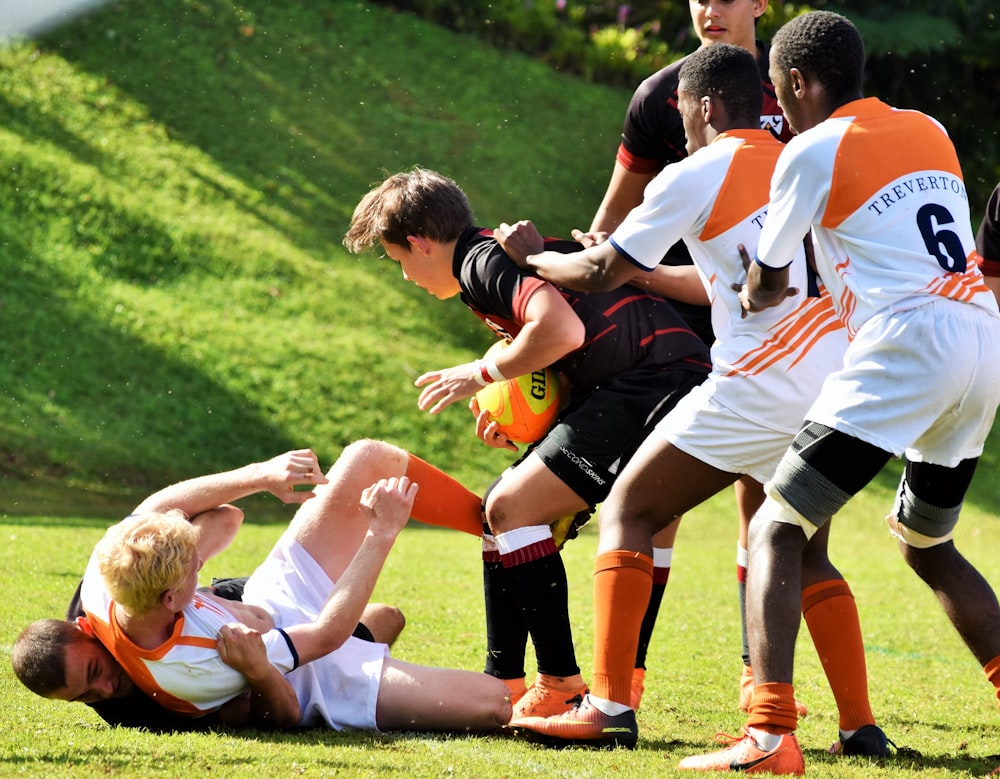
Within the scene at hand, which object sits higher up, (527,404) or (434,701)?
(527,404)

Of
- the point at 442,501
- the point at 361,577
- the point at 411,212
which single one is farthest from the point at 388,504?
the point at 411,212

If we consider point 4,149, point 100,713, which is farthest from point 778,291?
point 4,149

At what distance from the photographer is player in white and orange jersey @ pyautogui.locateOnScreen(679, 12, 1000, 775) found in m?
A: 3.78

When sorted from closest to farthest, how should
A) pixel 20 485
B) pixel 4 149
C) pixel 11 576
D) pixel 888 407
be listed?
pixel 888 407
pixel 11 576
pixel 20 485
pixel 4 149

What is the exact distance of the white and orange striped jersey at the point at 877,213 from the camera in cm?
380

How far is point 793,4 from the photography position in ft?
72.1

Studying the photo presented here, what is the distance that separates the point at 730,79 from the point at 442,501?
190 cm

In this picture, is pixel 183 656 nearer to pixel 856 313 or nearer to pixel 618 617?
pixel 618 617

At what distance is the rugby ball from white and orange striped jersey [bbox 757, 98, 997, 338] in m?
1.25

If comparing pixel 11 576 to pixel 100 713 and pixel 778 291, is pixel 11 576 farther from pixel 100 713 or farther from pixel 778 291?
pixel 778 291

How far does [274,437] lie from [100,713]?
985cm

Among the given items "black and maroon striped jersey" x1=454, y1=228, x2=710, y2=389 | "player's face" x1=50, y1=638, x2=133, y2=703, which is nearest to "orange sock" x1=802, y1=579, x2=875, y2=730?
"black and maroon striped jersey" x1=454, y1=228, x2=710, y2=389

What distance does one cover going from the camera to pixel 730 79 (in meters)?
4.36

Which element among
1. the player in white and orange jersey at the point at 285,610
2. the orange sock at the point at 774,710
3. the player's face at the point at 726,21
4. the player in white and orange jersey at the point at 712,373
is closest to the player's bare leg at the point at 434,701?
the player in white and orange jersey at the point at 285,610
